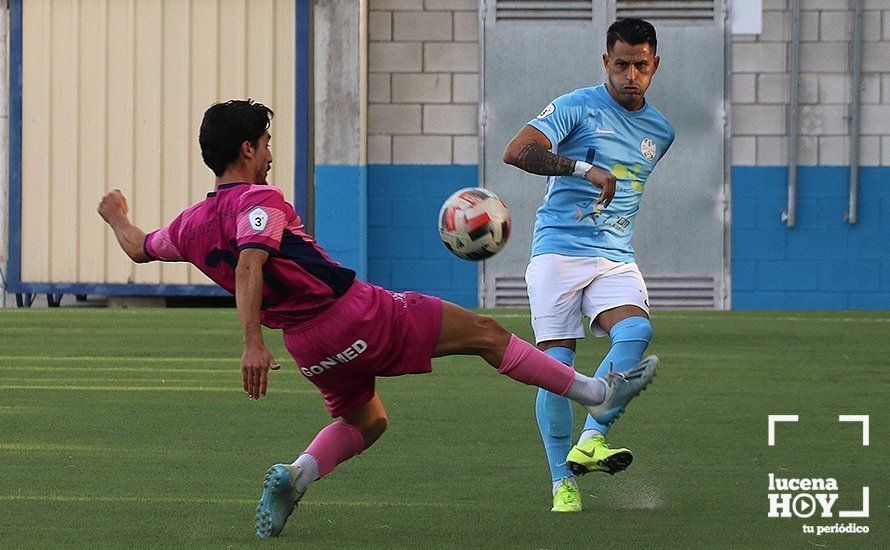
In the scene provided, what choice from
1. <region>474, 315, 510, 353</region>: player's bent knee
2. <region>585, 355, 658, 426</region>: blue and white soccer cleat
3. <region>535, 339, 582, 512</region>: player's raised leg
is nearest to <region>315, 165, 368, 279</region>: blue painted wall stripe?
<region>535, 339, 582, 512</region>: player's raised leg

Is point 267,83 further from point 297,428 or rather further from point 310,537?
point 310,537

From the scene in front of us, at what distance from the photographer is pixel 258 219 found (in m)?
5.40

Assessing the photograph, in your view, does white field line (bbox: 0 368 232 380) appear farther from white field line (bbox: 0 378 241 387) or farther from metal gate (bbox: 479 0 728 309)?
metal gate (bbox: 479 0 728 309)

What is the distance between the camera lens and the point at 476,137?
20172 millimetres

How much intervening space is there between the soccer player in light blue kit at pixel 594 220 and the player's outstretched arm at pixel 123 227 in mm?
1538

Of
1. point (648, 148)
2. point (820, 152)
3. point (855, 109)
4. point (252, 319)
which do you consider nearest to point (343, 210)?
point (820, 152)

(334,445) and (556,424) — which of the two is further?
(556,424)

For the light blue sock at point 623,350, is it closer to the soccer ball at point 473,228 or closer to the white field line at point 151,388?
the soccer ball at point 473,228

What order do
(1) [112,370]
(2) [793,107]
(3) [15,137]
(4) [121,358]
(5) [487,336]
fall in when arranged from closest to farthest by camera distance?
(5) [487,336] → (1) [112,370] → (4) [121,358] → (2) [793,107] → (3) [15,137]

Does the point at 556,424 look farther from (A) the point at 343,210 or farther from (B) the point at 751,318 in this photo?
(A) the point at 343,210

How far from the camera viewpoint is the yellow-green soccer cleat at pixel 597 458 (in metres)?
6.14

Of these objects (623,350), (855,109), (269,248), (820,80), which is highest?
(820,80)

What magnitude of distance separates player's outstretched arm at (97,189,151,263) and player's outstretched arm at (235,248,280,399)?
0.62 meters

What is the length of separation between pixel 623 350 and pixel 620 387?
376 mm
